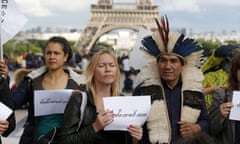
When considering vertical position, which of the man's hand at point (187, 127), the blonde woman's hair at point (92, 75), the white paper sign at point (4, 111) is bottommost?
the man's hand at point (187, 127)

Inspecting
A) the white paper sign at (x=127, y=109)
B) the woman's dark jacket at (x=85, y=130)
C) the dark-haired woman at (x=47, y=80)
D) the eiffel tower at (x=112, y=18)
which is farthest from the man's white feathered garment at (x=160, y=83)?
the eiffel tower at (x=112, y=18)

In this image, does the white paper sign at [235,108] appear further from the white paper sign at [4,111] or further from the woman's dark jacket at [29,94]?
the white paper sign at [4,111]

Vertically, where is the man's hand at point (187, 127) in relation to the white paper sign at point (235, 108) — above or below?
below

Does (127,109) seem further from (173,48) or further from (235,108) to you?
(235,108)

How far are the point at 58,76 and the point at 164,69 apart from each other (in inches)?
39.1

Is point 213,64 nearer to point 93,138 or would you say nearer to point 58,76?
point 58,76

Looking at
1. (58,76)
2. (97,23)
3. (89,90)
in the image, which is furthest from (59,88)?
(97,23)

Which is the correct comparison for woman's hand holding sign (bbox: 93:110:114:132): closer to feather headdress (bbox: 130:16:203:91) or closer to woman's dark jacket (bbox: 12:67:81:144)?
feather headdress (bbox: 130:16:203:91)

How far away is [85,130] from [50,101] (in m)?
0.61

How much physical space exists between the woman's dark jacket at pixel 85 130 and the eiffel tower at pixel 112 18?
5544 cm

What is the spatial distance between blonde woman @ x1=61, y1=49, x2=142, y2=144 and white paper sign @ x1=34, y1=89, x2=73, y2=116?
1.10 feet

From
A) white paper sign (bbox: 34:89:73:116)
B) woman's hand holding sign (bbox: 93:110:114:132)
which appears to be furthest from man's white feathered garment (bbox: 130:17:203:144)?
white paper sign (bbox: 34:89:73:116)

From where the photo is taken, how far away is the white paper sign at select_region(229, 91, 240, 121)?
3652 mm

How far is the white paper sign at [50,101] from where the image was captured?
412cm
